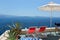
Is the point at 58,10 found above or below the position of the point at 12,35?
above

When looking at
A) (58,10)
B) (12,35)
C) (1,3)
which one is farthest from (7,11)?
(12,35)

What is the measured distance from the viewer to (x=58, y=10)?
14.0m

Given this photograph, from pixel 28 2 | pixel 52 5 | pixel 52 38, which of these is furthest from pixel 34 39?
pixel 28 2

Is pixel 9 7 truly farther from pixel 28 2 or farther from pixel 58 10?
pixel 58 10

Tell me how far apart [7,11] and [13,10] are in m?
1.76

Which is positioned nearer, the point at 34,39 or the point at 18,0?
the point at 34,39

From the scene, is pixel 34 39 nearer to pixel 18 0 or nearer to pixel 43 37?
pixel 43 37

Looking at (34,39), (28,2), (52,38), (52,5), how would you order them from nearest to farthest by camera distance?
(34,39) < (52,38) < (52,5) < (28,2)

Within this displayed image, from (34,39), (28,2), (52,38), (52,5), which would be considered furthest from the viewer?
(28,2)

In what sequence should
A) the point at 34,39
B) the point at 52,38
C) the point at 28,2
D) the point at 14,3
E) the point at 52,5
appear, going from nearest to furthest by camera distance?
the point at 34,39
the point at 52,38
the point at 52,5
the point at 28,2
the point at 14,3

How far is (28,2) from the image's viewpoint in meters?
34.0

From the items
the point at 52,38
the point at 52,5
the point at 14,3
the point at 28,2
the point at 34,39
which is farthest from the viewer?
the point at 14,3

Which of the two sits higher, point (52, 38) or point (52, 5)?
point (52, 5)

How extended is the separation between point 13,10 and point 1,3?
2.42 meters
